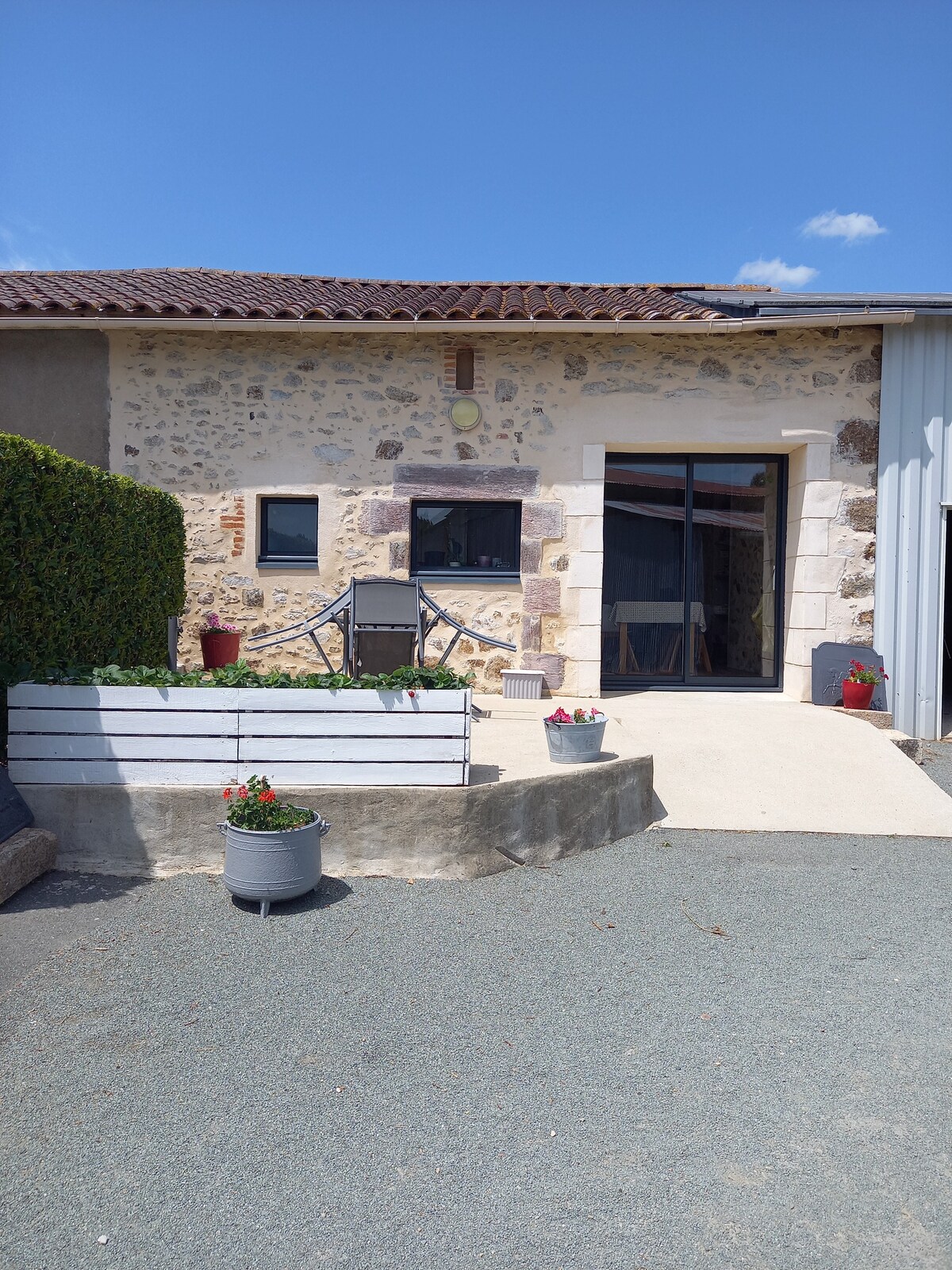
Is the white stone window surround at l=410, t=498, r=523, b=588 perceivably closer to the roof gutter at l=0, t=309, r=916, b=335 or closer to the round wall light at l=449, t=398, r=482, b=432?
the round wall light at l=449, t=398, r=482, b=432

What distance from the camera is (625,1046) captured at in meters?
2.50

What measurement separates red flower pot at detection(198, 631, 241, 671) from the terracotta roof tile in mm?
2635

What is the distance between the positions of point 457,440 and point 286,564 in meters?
1.86

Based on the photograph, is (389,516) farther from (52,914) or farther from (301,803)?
(52,914)

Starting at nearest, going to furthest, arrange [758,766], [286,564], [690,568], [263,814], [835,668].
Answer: [263,814] < [758,766] < [835,668] < [286,564] < [690,568]

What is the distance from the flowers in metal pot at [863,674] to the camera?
21.3 ft

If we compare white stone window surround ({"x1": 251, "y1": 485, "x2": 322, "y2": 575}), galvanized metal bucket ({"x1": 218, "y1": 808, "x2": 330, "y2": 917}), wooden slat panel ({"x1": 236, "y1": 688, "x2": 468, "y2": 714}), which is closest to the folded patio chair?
white stone window surround ({"x1": 251, "y1": 485, "x2": 322, "y2": 575})

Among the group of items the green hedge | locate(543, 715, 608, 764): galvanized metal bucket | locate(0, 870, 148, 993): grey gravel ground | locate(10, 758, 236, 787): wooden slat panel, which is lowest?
locate(0, 870, 148, 993): grey gravel ground

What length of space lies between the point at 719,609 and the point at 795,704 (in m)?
1.22

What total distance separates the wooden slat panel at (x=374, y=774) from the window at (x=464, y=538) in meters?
3.49

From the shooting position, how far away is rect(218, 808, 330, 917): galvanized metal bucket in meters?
3.37

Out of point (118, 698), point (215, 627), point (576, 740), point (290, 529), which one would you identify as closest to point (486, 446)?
point (290, 529)

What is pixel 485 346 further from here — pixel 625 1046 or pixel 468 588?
pixel 625 1046

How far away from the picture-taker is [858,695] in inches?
256
